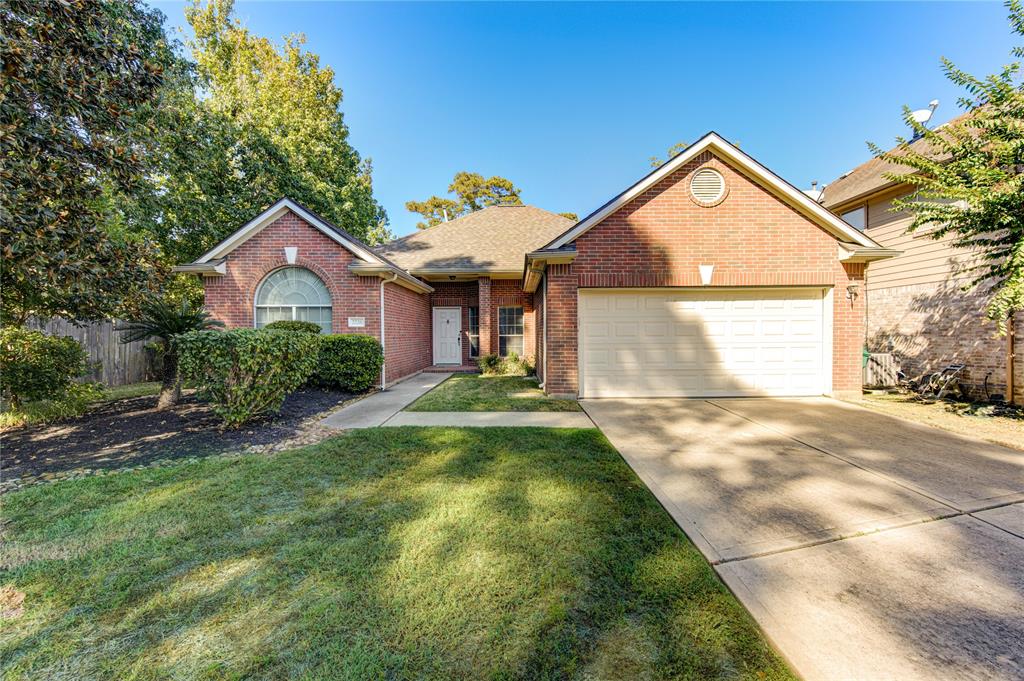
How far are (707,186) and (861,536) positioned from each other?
725 centimetres

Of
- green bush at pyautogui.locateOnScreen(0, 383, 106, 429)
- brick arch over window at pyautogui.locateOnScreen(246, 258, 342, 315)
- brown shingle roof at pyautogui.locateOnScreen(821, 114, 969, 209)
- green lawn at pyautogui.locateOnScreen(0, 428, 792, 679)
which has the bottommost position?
A: green lawn at pyautogui.locateOnScreen(0, 428, 792, 679)

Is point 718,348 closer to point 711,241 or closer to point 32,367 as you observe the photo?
point 711,241

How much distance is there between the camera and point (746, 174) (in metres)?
8.07

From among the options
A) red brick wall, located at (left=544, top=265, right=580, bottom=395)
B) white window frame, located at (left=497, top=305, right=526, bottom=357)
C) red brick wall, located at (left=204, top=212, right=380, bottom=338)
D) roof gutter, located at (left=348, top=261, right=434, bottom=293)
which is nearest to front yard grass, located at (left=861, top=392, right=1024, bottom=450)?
red brick wall, located at (left=544, top=265, right=580, bottom=395)

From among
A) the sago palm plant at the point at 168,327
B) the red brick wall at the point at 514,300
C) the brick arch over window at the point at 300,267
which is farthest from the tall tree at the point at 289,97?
the sago palm plant at the point at 168,327

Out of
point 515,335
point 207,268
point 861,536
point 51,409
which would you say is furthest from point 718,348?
point 207,268

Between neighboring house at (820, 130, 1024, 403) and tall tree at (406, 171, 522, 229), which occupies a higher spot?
tall tree at (406, 171, 522, 229)

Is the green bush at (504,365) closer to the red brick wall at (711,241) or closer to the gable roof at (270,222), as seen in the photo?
the gable roof at (270,222)

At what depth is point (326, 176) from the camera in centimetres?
1961

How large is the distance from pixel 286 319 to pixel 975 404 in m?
15.9

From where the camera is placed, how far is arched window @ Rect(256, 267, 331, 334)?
33.7 ft

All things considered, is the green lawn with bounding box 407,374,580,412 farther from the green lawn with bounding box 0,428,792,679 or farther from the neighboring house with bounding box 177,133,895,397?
the green lawn with bounding box 0,428,792,679

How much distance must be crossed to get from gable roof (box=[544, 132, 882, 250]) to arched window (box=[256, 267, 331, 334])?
6.27 meters

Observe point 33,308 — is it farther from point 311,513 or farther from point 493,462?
point 493,462
